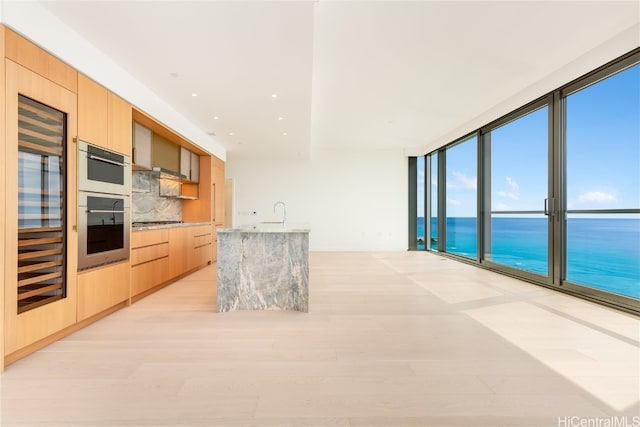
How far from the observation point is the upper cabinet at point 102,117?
2.69 meters

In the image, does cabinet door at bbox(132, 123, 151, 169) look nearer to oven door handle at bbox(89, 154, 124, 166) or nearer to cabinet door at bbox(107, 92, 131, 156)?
cabinet door at bbox(107, 92, 131, 156)

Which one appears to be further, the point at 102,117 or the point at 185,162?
the point at 185,162

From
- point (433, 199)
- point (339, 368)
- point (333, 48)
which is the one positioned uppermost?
point (333, 48)

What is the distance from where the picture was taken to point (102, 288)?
2.91m

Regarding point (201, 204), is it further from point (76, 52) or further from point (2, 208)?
point (2, 208)

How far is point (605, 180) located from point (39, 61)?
8249 mm

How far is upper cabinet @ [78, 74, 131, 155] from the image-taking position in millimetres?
2693

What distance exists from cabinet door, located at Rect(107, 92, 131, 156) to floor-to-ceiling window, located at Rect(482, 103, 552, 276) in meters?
5.56

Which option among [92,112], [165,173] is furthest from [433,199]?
[92,112]

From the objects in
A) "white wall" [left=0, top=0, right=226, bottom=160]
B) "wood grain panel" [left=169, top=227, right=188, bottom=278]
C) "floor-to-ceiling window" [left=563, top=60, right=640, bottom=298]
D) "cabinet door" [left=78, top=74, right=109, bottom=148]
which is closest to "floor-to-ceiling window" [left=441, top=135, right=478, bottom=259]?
"floor-to-ceiling window" [left=563, top=60, right=640, bottom=298]

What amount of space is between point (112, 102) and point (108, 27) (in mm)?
847

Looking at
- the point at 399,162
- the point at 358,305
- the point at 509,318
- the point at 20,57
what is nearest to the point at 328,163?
the point at 399,162

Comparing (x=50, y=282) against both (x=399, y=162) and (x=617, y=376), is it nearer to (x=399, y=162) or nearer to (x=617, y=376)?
(x=617, y=376)

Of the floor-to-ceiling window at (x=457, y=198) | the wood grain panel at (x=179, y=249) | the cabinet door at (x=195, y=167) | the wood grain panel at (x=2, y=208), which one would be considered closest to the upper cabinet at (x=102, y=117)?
the wood grain panel at (x=2, y=208)
